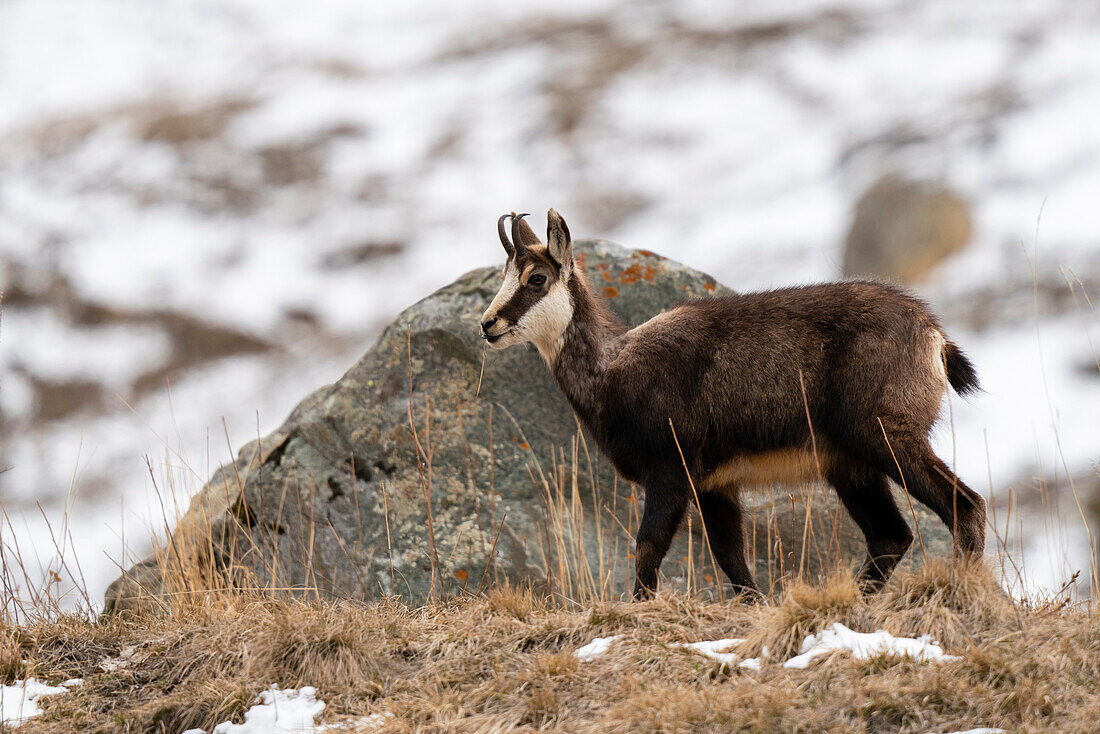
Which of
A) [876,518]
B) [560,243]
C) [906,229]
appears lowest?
[876,518]

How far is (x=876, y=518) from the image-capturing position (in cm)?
524

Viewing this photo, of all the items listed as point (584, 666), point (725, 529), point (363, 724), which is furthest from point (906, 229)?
point (363, 724)

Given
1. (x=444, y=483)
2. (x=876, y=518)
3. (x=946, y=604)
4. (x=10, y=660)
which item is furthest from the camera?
(x=444, y=483)

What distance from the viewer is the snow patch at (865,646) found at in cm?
354

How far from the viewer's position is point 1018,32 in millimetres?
27203

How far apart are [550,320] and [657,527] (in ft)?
4.06

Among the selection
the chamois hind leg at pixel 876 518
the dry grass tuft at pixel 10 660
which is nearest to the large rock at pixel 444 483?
the chamois hind leg at pixel 876 518

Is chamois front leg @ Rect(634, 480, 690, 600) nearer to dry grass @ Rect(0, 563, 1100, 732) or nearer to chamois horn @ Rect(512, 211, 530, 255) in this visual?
dry grass @ Rect(0, 563, 1100, 732)

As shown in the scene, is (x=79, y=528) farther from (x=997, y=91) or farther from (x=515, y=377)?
(x=997, y=91)

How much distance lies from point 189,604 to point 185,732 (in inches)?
50.7

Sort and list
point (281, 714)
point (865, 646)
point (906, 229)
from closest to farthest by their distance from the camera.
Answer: point (865, 646)
point (281, 714)
point (906, 229)

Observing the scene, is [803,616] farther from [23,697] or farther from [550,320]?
[23,697]

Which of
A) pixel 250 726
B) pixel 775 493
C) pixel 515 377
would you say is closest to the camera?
pixel 250 726

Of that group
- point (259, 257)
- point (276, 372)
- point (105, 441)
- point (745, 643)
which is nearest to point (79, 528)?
point (105, 441)
